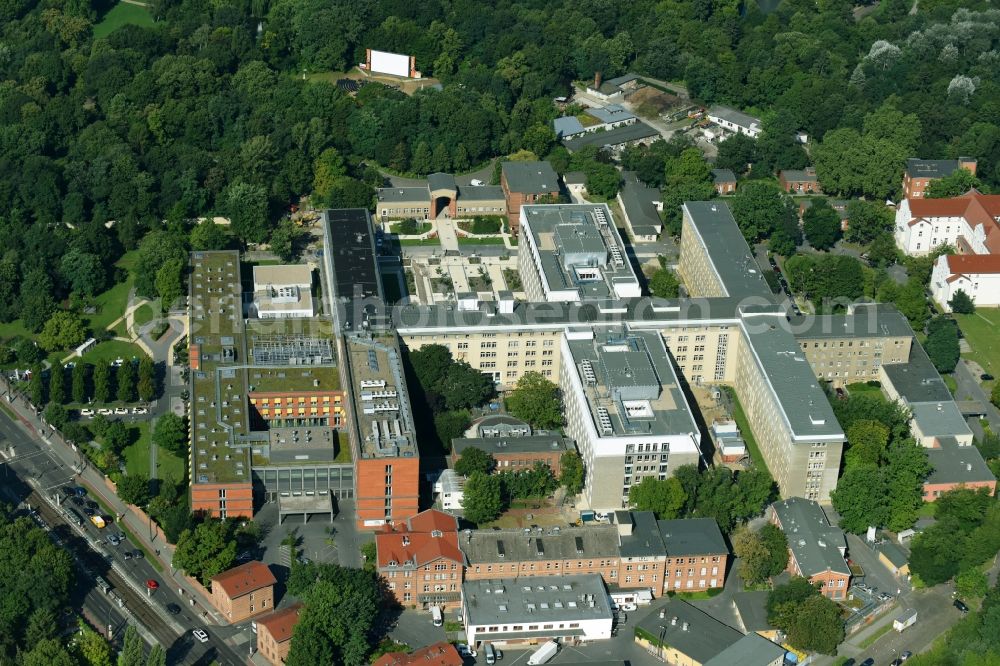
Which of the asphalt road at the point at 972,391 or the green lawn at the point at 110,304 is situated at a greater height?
the asphalt road at the point at 972,391

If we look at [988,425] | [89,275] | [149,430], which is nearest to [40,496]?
[149,430]

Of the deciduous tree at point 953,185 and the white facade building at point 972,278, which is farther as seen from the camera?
the deciduous tree at point 953,185

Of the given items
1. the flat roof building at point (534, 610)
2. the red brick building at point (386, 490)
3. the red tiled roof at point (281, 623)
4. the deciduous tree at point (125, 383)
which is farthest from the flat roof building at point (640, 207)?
the red tiled roof at point (281, 623)

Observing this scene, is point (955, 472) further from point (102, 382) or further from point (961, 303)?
point (102, 382)

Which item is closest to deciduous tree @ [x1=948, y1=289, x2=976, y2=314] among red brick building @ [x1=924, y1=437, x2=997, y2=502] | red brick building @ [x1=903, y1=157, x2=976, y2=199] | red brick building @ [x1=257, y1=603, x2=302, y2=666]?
red brick building @ [x1=903, y1=157, x2=976, y2=199]

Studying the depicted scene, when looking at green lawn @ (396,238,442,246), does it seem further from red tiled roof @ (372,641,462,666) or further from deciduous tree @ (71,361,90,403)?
red tiled roof @ (372,641,462,666)

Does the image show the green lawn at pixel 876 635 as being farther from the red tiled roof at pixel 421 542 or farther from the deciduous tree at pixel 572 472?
the red tiled roof at pixel 421 542

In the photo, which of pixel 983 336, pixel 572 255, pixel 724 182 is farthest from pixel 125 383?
pixel 983 336
